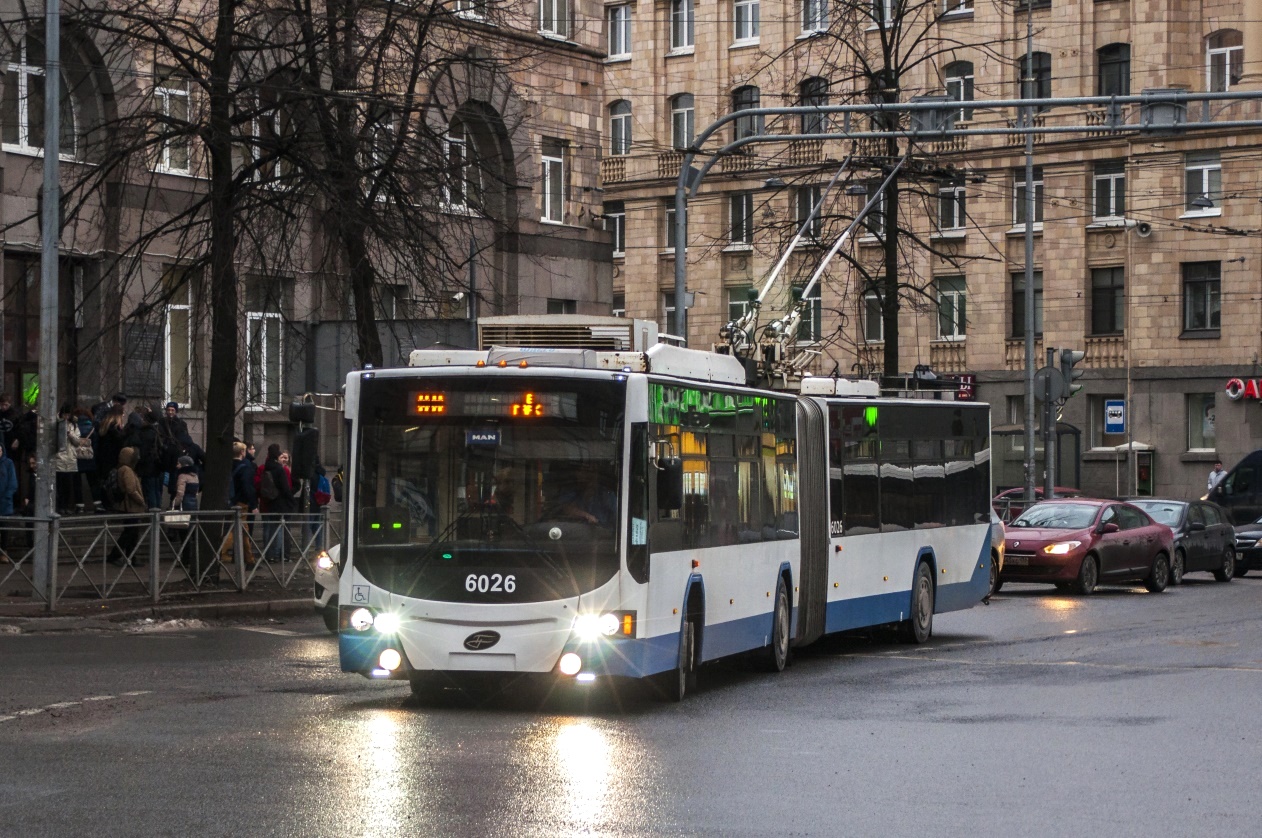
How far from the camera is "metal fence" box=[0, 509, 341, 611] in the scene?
798 inches

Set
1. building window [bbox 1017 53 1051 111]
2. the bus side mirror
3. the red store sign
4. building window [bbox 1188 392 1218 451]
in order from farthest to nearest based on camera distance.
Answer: building window [bbox 1017 53 1051 111] < building window [bbox 1188 392 1218 451] < the red store sign < the bus side mirror

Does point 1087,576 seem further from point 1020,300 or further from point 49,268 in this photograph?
point 1020,300

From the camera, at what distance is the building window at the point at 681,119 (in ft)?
213

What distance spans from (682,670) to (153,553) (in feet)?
28.1

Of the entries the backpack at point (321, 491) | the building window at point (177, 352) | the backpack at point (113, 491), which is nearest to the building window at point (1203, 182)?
the building window at point (177, 352)

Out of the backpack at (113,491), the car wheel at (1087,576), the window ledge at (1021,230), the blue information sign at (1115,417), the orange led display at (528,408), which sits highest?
the window ledge at (1021,230)

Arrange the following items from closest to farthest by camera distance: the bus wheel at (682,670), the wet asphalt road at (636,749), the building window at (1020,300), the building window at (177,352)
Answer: the wet asphalt road at (636,749) < the bus wheel at (682,670) < the building window at (177,352) < the building window at (1020,300)

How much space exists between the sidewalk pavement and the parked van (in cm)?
2938

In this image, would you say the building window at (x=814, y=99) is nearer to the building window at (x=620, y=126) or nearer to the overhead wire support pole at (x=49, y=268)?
the overhead wire support pole at (x=49, y=268)

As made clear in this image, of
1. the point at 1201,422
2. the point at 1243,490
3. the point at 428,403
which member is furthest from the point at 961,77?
the point at 428,403

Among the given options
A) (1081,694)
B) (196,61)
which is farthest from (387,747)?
(196,61)

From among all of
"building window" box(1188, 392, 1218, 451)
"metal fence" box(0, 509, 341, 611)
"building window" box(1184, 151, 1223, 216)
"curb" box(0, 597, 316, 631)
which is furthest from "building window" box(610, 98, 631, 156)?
"curb" box(0, 597, 316, 631)

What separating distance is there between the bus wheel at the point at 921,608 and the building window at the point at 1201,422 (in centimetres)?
3587

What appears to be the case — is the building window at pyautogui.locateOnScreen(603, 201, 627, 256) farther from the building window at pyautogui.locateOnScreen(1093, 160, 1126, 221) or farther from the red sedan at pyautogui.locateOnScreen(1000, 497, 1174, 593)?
the red sedan at pyautogui.locateOnScreen(1000, 497, 1174, 593)
